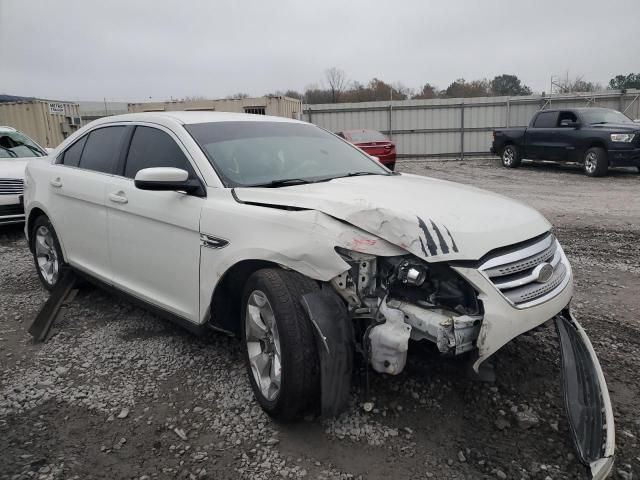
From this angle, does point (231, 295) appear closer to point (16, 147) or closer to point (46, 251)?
point (46, 251)

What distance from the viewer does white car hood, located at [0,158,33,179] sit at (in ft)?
25.0

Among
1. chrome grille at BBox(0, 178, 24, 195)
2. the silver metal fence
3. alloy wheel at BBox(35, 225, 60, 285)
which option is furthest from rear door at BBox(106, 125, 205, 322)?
the silver metal fence

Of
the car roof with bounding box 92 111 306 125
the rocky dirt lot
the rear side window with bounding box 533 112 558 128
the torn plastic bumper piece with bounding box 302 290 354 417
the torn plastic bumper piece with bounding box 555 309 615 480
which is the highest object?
the rear side window with bounding box 533 112 558 128

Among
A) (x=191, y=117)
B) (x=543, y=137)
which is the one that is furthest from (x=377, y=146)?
(x=191, y=117)

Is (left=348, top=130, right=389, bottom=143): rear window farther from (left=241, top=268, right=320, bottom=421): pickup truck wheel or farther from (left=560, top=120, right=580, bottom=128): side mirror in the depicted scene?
(left=241, top=268, right=320, bottom=421): pickup truck wheel

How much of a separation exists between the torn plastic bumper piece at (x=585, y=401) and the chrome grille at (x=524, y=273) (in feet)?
0.92

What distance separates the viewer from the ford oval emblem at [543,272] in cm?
267

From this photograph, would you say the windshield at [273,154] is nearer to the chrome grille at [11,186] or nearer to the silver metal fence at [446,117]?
the chrome grille at [11,186]

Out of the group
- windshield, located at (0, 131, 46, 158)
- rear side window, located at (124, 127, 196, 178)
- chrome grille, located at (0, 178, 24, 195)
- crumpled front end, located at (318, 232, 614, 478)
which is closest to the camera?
crumpled front end, located at (318, 232, 614, 478)

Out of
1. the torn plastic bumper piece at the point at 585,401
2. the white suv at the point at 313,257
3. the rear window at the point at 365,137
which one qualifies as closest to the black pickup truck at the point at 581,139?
the rear window at the point at 365,137

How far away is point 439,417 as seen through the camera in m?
2.79

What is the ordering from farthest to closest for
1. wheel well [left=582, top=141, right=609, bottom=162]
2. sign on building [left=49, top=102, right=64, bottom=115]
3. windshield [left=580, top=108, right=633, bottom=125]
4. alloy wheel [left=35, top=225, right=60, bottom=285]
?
sign on building [left=49, top=102, right=64, bottom=115]
windshield [left=580, top=108, right=633, bottom=125]
wheel well [left=582, top=141, right=609, bottom=162]
alloy wheel [left=35, top=225, right=60, bottom=285]

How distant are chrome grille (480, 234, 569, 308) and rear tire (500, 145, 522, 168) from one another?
14297 millimetres

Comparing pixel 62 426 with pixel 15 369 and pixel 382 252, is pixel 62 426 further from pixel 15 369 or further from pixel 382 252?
pixel 382 252
